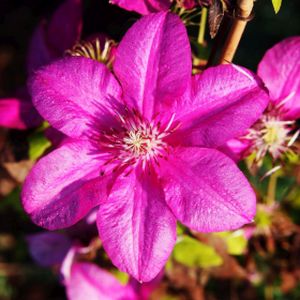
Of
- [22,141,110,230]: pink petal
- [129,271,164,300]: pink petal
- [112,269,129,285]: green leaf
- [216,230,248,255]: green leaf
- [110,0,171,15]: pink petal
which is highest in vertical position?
[110,0,171,15]: pink petal

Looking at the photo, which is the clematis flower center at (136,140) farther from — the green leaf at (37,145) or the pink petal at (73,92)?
the green leaf at (37,145)

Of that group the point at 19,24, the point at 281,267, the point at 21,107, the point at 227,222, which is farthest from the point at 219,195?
the point at 19,24

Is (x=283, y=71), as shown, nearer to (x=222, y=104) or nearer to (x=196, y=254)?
(x=222, y=104)

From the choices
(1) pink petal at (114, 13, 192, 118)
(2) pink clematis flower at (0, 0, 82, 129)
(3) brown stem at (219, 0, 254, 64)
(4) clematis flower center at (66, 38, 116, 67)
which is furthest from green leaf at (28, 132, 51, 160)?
(3) brown stem at (219, 0, 254, 64)

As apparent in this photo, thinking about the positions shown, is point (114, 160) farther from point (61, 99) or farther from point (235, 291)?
point (235, 291)

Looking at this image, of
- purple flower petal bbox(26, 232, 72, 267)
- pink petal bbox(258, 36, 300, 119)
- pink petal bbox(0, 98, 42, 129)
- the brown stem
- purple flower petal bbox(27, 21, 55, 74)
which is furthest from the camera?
purple flower petal bbox(26, 232, 72, 267)

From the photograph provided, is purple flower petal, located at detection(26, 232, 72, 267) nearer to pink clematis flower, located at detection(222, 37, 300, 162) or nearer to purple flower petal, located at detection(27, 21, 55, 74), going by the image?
purple flower petal, located at detection(27, 21, 55, 74)
